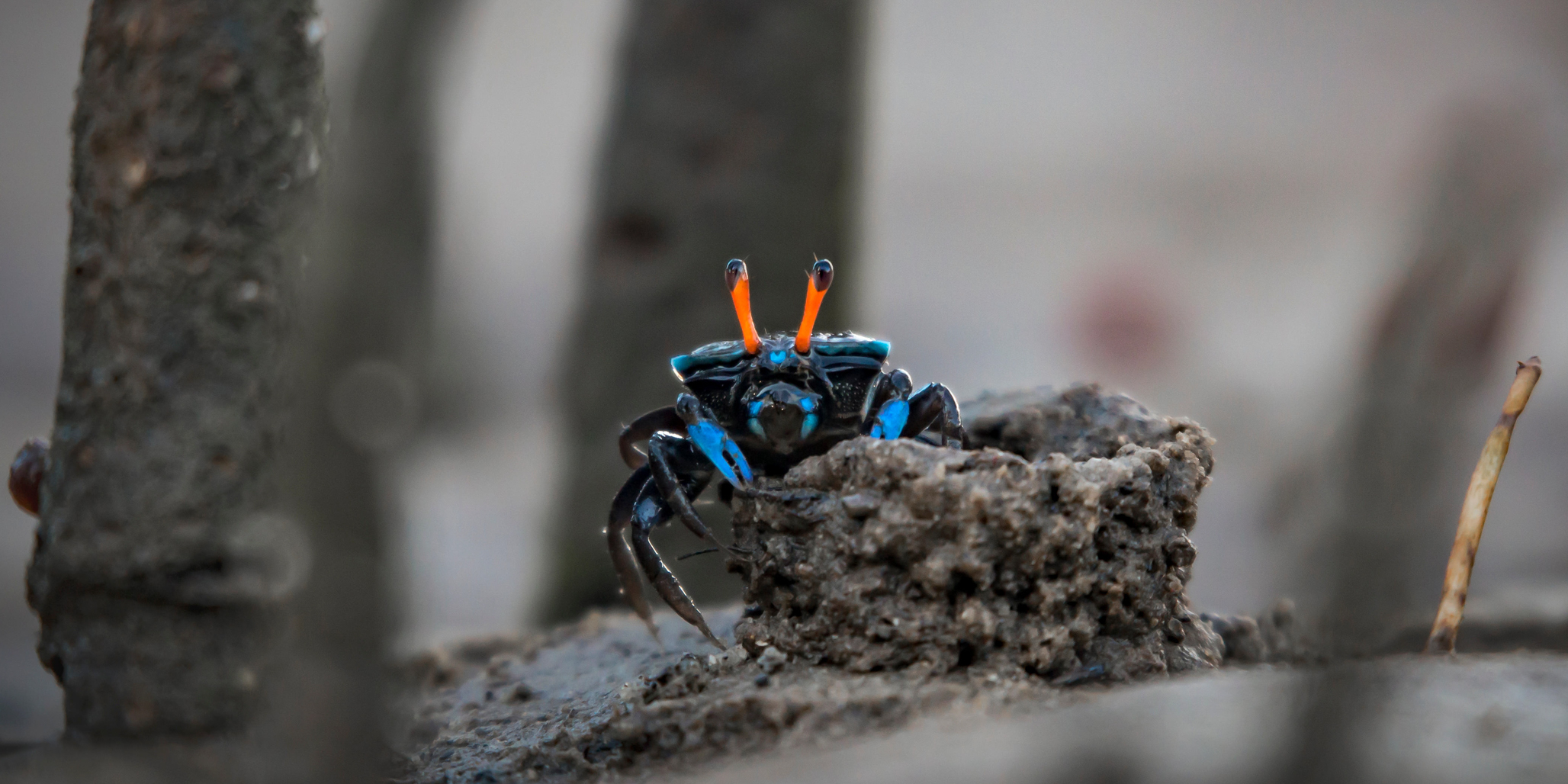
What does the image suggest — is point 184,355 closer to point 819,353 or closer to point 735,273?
point 735,273

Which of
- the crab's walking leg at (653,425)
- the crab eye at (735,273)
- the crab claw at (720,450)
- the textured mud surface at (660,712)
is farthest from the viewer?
the crab's walking leg at (653,425)

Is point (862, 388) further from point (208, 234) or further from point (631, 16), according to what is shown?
point (631, 16)

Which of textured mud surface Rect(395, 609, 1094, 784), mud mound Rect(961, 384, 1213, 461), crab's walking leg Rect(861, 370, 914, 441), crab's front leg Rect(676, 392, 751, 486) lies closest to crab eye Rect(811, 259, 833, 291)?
crab's walking leg Rect(861, 370, 914, 441)

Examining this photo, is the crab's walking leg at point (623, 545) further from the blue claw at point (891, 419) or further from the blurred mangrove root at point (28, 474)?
the blurred mangrove root at point (28, 474)

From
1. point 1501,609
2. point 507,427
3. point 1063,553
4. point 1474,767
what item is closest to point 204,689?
point 1063,553

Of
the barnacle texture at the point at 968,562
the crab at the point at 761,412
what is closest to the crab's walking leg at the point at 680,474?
the crab at the point at 761,412

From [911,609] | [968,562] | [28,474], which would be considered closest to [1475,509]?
[968,562]

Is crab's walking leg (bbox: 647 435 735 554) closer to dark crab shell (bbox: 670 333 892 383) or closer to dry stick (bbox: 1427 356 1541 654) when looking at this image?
dark crab shell (bbox: 670 333 892 383)

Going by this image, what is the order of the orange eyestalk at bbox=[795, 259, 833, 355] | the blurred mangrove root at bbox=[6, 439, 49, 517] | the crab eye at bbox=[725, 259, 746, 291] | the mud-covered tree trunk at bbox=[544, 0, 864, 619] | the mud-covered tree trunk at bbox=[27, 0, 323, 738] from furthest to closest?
the mud-covered tree trunk at bbox=[544, 0, 864, 619], the crab eye at bbox=[725, 259, 746, 291], the orange eyestalk at bbox=[795, 259, 833, 355], the blurred mangrove root at bbox=[6, 439, 49, 517], the mud-covered tree trunk at bbox=[27, 0, 323, 738]

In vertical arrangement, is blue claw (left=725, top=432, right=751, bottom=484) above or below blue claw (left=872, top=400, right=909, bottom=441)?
below
